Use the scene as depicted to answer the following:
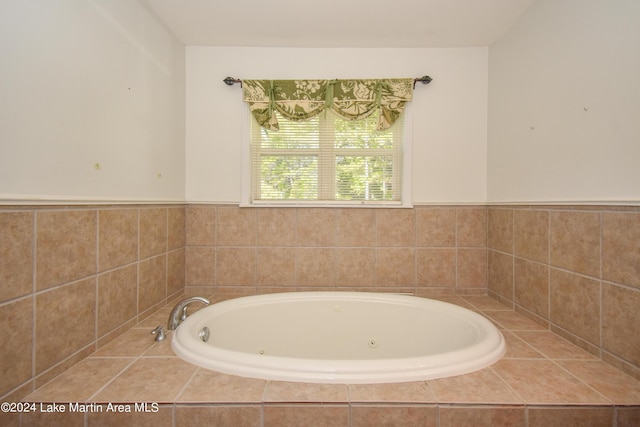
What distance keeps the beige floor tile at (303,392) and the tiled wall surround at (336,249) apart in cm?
94

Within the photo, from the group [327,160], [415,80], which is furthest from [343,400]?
[415,80]

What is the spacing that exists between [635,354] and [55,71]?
2276 mm

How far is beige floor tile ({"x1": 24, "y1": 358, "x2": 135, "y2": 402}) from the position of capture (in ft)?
2.61

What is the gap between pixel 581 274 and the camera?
111 cm

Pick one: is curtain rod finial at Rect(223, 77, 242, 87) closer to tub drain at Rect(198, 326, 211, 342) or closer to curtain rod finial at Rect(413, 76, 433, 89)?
curtain rod finial at Rect(413, 76, 433, 89)

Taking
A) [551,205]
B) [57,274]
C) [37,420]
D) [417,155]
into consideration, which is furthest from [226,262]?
[551,205]

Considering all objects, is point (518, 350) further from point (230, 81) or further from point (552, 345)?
point (230, 81)

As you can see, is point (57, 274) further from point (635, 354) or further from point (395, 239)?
point (635, 354)

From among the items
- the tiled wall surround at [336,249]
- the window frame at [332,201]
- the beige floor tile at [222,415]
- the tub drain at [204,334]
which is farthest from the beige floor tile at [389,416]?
the window frame at [332,201]

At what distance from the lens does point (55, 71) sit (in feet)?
2.99

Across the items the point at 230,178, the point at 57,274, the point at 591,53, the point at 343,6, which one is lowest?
the point at 57,274

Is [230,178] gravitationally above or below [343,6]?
below

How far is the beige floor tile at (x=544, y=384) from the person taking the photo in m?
0.79

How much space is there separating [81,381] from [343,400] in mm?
878
